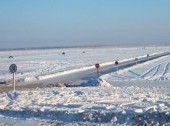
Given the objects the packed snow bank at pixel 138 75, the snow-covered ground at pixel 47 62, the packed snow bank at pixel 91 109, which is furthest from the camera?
the snow-covered ground at pixel 47 62

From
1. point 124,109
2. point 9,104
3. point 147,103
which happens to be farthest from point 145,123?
point 9,104

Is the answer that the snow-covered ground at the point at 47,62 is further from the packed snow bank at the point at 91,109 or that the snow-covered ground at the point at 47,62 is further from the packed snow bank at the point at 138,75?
the packed snow bank at the point at 91,109

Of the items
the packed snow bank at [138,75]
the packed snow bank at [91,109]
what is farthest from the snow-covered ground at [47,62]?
the packed snow bank at [91,109]

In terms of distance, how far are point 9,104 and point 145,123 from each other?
574 centimetres

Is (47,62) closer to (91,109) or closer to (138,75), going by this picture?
(138,75)

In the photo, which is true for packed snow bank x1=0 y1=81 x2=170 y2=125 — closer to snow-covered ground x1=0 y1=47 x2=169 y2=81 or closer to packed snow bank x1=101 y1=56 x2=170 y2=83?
packed snow bank x1=101 y1=56 x2=170 y2=83

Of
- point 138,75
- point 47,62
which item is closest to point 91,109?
point 138,75

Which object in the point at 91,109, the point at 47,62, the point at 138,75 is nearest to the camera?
the point at 91,109

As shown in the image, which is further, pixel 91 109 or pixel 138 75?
pixel 138 75

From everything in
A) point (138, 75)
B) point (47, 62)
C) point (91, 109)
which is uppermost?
point (91, 109)

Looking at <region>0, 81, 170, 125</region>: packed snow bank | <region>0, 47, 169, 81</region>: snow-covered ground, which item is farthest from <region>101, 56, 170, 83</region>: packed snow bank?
<region>0, 81, 170, 125</region>: packed snow bank

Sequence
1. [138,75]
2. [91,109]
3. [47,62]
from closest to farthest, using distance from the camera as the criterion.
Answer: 1. [91,109]
2. [138,75]
3. [47,62]

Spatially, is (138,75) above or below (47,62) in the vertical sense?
above

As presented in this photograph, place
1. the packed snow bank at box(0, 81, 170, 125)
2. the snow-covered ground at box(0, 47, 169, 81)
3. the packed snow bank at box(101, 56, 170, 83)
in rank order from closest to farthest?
the packed snow bank at box(0, 81, 170, 125) < the packed snow bank at box(101, 56, 170, 83) < the snow-covered ground at box(0, 47, 169, 81)
